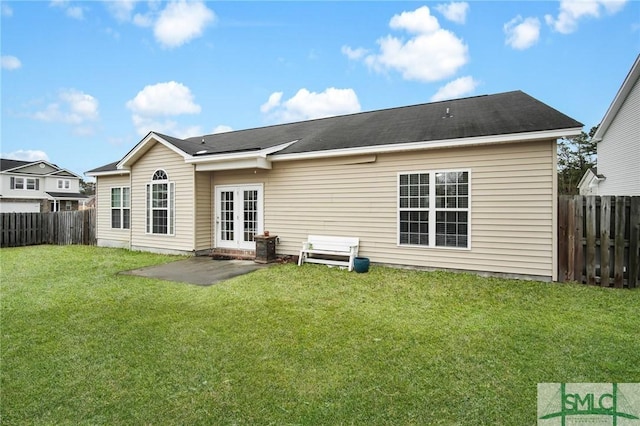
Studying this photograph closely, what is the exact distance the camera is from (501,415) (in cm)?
251

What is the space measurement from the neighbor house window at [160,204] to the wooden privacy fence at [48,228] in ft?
16.1

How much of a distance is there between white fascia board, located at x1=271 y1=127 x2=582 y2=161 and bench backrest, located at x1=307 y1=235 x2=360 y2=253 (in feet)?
7.39

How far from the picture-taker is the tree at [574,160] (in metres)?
27.8

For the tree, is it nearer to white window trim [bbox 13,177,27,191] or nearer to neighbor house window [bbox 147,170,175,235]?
neighbor house window [bbox 147,170,175,235]

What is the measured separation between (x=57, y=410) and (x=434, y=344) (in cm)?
372

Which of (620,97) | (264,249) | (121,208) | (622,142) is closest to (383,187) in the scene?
(264,249)

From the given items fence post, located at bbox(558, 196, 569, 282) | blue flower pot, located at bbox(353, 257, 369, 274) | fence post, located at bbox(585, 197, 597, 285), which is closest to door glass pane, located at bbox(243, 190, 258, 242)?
blue flower pot, located at bbox(353, 257, 369, 274)

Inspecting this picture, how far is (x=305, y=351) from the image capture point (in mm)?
3650

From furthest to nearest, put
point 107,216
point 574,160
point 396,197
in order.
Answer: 1. point 574,160
2. point 107,216
3. point 396,197

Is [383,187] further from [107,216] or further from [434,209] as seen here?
[107,216]

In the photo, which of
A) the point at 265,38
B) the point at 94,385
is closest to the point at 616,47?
the point at 265,38

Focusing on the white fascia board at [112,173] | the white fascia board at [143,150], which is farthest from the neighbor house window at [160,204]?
the white fascia board at [112,173]

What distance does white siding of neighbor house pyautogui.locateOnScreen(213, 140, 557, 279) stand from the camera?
668cm

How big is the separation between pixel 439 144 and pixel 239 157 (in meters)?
5.58
